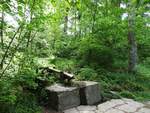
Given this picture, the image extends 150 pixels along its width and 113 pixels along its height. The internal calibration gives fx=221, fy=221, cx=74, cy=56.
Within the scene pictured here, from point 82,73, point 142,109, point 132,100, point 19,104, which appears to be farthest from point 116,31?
point 19,104

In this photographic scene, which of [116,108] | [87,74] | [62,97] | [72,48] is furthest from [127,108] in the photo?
[72,48]

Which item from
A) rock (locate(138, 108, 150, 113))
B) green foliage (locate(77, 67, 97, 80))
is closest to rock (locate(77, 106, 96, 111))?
rock (locate(138, 108, 150, 113))

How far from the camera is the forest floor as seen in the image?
14.3ft

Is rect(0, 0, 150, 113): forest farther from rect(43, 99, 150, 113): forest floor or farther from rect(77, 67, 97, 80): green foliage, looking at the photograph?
rect(43, 99, 150, 113): forest floor

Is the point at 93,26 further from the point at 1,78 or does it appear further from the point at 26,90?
the point at 1,78

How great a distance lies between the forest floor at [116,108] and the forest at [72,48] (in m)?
0.43

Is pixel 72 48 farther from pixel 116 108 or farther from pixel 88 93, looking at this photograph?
pixel 116 108

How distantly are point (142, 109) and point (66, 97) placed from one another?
1564 millimetres

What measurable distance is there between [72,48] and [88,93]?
3.99 metres

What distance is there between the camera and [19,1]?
11.6ft

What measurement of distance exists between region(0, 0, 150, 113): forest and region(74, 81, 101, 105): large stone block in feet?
1.32

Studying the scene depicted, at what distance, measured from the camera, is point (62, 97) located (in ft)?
14.4

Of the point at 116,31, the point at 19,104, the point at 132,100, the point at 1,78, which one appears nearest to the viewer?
the point at 1,78

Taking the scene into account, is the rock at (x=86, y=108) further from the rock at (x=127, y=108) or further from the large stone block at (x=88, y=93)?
the rock at (x=127, y=108)
